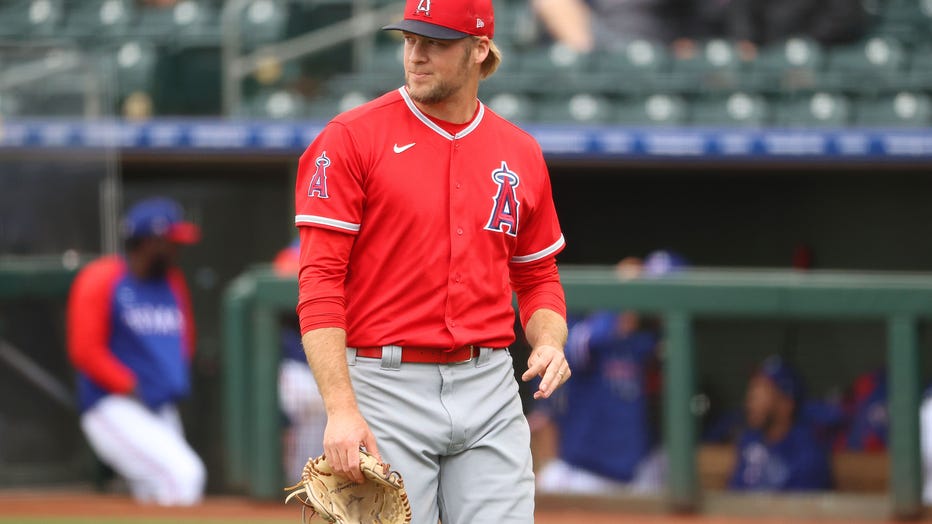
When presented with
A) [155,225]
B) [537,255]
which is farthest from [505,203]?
[155,225]

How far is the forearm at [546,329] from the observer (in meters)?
2.94

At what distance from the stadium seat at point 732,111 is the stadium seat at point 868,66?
472mm

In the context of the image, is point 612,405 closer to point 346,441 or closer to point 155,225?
point 155,225

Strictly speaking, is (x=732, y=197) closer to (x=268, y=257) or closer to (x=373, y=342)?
(x=268, y=257)

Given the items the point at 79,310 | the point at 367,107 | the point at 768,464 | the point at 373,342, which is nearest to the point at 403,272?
the point at 373,342

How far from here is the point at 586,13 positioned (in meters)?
8.82

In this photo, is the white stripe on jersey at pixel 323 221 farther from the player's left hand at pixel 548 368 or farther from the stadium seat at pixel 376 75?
the stadium seat at pixel 376 75

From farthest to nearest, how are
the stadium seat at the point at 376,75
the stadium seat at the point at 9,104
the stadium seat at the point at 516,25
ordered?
the stadium seat at the point at 516,25
the stadium seat at the point at 376,75
the stadium seat at the point at 9,104

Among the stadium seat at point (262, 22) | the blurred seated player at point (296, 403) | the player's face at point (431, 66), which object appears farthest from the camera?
the stadium seat at point (262, 22)

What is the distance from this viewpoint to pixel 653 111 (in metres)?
7.95

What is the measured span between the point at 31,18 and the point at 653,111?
4.86 m

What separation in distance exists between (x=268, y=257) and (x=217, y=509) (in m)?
2.71

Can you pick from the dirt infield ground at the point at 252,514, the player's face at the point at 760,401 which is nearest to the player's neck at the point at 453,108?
the dirt infield ground at the point at 252,514

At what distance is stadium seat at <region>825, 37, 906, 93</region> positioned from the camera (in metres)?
8.11
